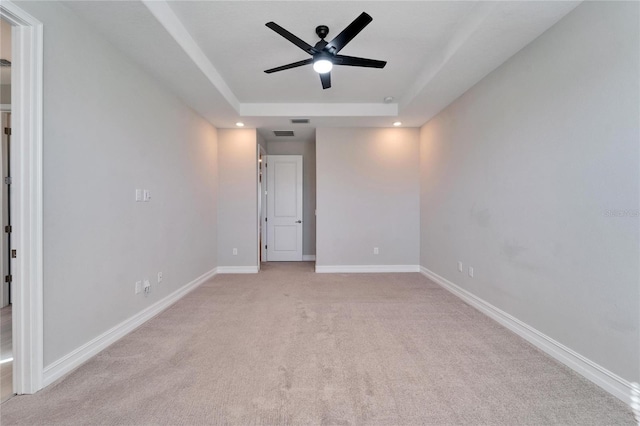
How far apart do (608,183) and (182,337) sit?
3.39 meters

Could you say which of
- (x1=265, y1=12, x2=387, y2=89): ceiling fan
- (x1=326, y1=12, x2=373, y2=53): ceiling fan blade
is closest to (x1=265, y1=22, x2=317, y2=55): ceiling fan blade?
(x1=265, y1=12, x2=387, y2=89): ceiling fan

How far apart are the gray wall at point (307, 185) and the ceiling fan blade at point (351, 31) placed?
3.99m

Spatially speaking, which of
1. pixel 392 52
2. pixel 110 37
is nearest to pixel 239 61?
pixel 110 37

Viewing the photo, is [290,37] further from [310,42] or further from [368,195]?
[368,195]

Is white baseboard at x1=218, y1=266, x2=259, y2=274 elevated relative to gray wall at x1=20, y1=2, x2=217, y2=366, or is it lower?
lower

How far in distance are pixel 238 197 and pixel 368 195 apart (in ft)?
7.53

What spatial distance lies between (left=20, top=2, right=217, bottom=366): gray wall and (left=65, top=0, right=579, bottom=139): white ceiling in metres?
0.28

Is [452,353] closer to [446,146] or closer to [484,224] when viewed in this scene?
[484,224]

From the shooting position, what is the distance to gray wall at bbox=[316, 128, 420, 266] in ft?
16.1

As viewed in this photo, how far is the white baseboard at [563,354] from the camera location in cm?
169

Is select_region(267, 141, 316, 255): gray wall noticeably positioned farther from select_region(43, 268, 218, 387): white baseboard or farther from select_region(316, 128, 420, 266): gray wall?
select_region(43, 268, 218, 387): white baseboard

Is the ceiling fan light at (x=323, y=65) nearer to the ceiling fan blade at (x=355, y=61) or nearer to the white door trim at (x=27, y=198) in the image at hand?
the ceiling fan blade at (x=355, y=61)

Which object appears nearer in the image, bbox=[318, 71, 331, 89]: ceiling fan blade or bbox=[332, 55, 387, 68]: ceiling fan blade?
bbox=[332, 55, 387, 68]: ceiling fan blade

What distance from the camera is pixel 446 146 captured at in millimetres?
3936
